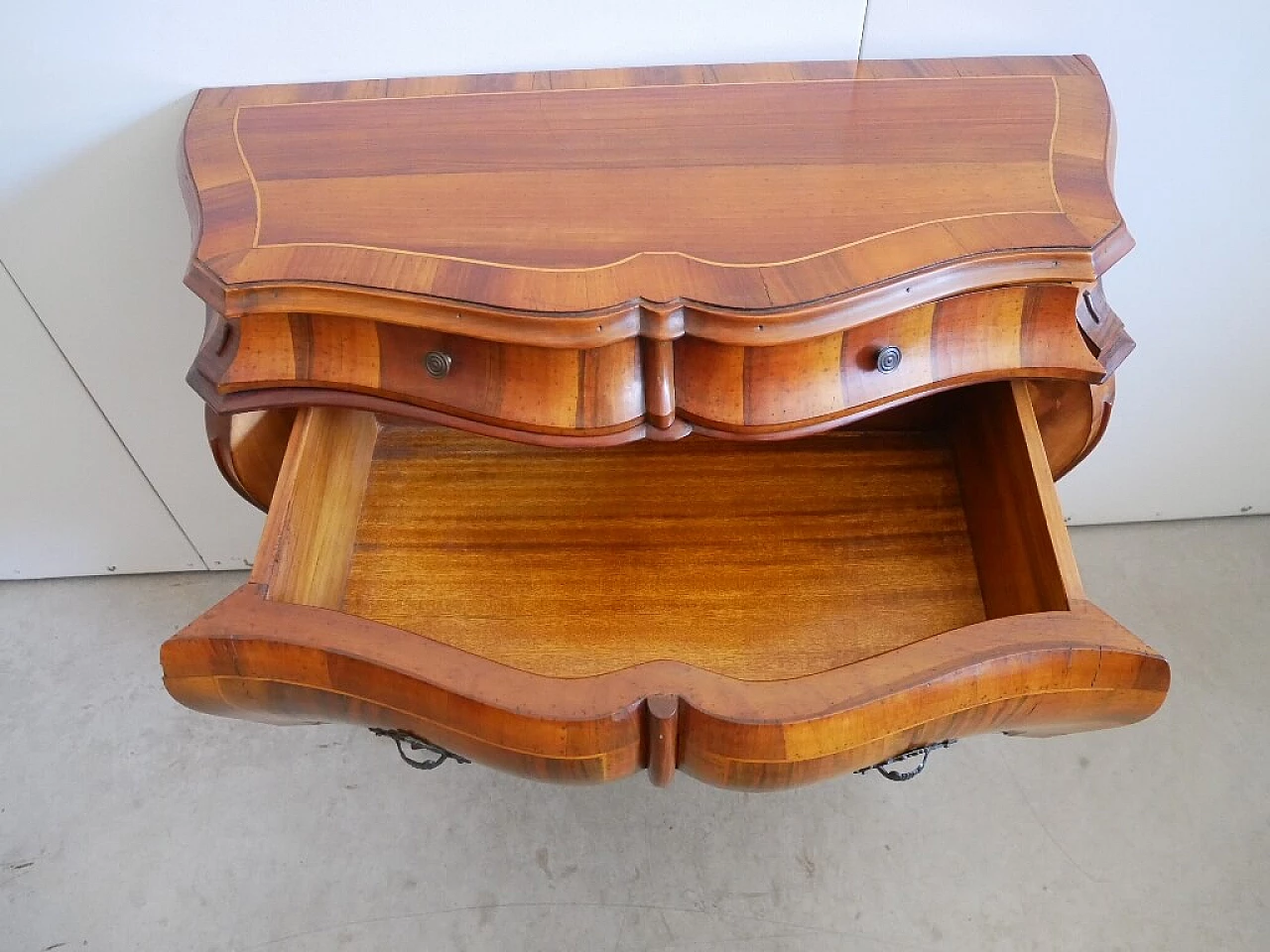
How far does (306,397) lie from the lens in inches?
25.2

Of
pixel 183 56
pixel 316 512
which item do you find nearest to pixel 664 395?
pixel 316 512

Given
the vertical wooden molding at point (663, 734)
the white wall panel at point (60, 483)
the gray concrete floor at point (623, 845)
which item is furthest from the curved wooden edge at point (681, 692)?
the white wall panel at point (60, 483)

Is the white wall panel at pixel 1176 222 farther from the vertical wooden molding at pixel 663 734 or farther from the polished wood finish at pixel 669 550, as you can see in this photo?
the vertical wooden molding at pixel 663 734

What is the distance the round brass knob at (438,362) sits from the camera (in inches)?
23.7

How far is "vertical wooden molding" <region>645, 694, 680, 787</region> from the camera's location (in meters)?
0.53

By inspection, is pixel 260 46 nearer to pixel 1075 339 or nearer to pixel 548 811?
pixel 1075 339

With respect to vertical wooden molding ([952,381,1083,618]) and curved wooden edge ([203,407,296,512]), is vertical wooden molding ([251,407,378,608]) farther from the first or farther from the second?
vertical wooden molding ([952,381,1083,618])

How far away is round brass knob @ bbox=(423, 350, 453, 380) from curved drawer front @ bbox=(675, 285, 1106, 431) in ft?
0.49

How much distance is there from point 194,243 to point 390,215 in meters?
0.13

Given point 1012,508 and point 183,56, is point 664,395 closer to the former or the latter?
point 1012,508

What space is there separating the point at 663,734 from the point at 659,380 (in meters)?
0.22

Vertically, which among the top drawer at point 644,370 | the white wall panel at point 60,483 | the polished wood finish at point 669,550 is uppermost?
the top drawer at point 644,370

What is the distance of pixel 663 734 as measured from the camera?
1.78 feet

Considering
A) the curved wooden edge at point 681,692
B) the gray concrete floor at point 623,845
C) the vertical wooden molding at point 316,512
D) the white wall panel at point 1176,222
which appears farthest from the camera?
the gray concrete floor at point 623,845
